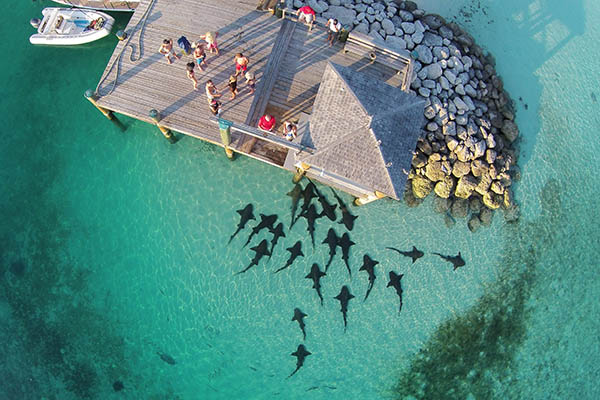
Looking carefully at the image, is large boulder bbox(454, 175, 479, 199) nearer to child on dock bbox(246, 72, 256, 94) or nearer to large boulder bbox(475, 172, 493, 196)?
large boulder bbox(475, 172, 493, 196)

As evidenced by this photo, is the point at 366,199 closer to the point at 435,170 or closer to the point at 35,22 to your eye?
the point at 435,170

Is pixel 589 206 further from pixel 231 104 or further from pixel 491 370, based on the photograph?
pixel 231 104

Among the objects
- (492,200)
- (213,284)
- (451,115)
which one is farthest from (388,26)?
(213,284)

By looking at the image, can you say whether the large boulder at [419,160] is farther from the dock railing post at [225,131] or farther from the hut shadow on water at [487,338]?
the dock railing post at [225,131]

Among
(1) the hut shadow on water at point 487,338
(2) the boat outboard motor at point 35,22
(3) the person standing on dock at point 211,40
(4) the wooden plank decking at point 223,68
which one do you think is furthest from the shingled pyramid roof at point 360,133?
(2) the boat outboard motor at point 35,22

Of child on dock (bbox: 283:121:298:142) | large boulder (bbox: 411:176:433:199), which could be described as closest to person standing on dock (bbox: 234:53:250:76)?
child on dock (bbox: 283:121:298:142)

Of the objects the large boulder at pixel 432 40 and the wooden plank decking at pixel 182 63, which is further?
the large boulder at pixel 432 40
